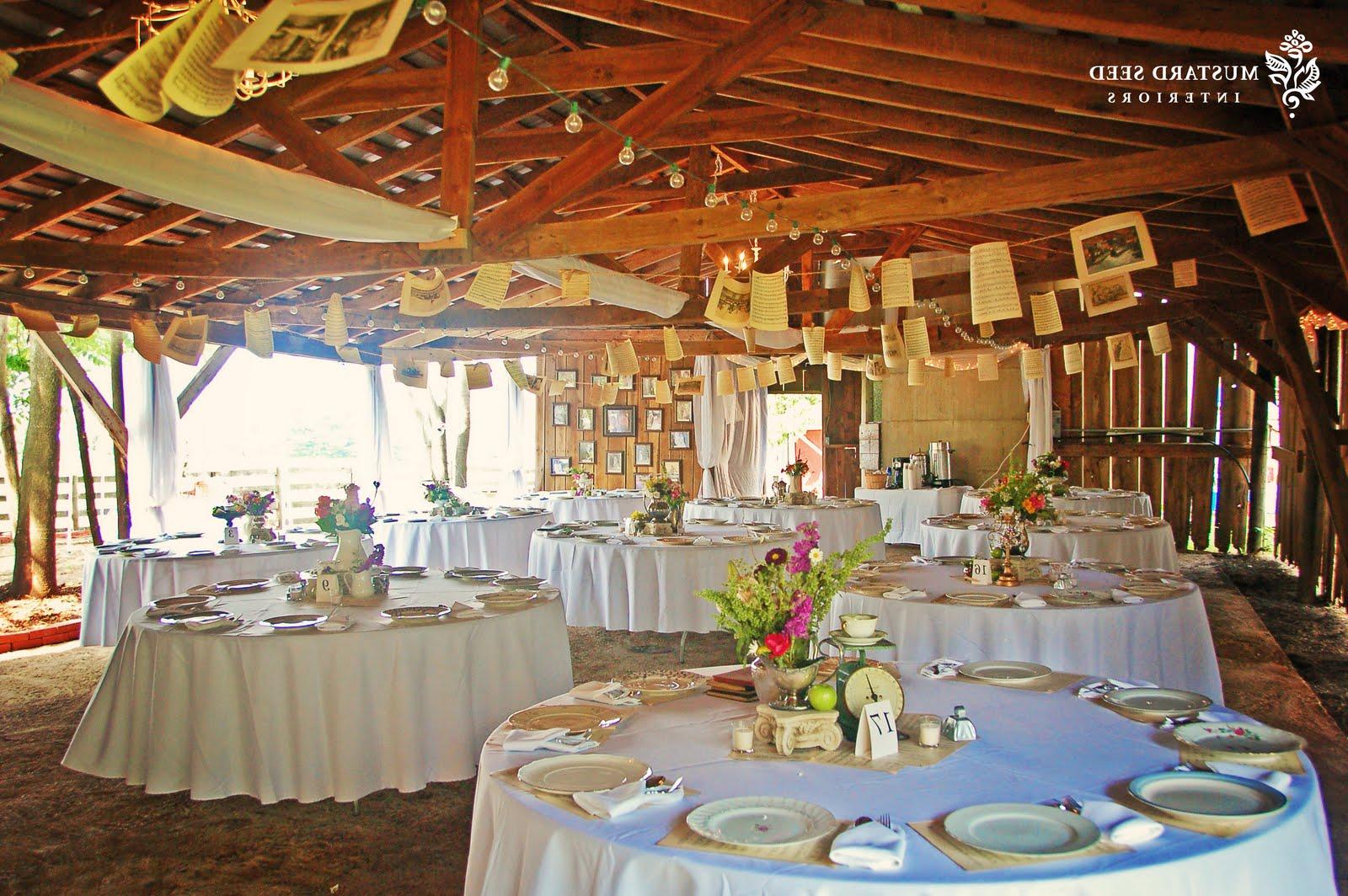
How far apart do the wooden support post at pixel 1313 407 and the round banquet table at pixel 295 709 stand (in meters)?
6.14

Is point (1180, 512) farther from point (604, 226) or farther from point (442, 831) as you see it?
point (442, 831)

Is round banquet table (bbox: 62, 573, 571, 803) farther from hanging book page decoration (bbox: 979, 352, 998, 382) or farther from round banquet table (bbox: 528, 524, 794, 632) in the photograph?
hanging book page decoration (bbox: 979, 352, 998, 382)

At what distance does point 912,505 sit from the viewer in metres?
11.6

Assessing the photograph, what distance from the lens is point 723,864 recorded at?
5.32 feet

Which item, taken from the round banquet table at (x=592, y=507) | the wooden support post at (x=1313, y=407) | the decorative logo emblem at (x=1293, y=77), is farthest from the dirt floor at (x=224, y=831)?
the round banquet table at (x=592, y=507)

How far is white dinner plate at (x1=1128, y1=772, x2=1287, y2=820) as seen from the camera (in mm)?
1770

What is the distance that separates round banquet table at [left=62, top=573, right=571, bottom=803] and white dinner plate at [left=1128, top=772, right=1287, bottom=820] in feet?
8.61

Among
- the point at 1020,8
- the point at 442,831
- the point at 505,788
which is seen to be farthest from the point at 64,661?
the point at 1020,8

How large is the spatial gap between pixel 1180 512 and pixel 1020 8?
10455 mm

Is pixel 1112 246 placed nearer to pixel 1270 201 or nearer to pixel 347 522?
pixel 1270 201

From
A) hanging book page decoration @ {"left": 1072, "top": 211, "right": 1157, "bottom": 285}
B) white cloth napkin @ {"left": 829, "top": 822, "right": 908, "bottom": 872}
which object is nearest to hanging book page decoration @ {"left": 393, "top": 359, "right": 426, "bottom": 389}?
hanging book page decoration @ {"left": 1072, "top": 211, "right": 1157, "bottom": 285}

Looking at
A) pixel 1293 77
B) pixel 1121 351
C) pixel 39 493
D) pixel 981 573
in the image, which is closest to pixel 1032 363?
pixel 1121 351

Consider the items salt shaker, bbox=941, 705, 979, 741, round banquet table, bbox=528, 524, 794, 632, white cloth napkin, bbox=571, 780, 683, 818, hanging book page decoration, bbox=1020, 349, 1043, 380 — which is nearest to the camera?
white cloth napkin, bbox=571, 780, 683, 818

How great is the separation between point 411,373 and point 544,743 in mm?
8646
